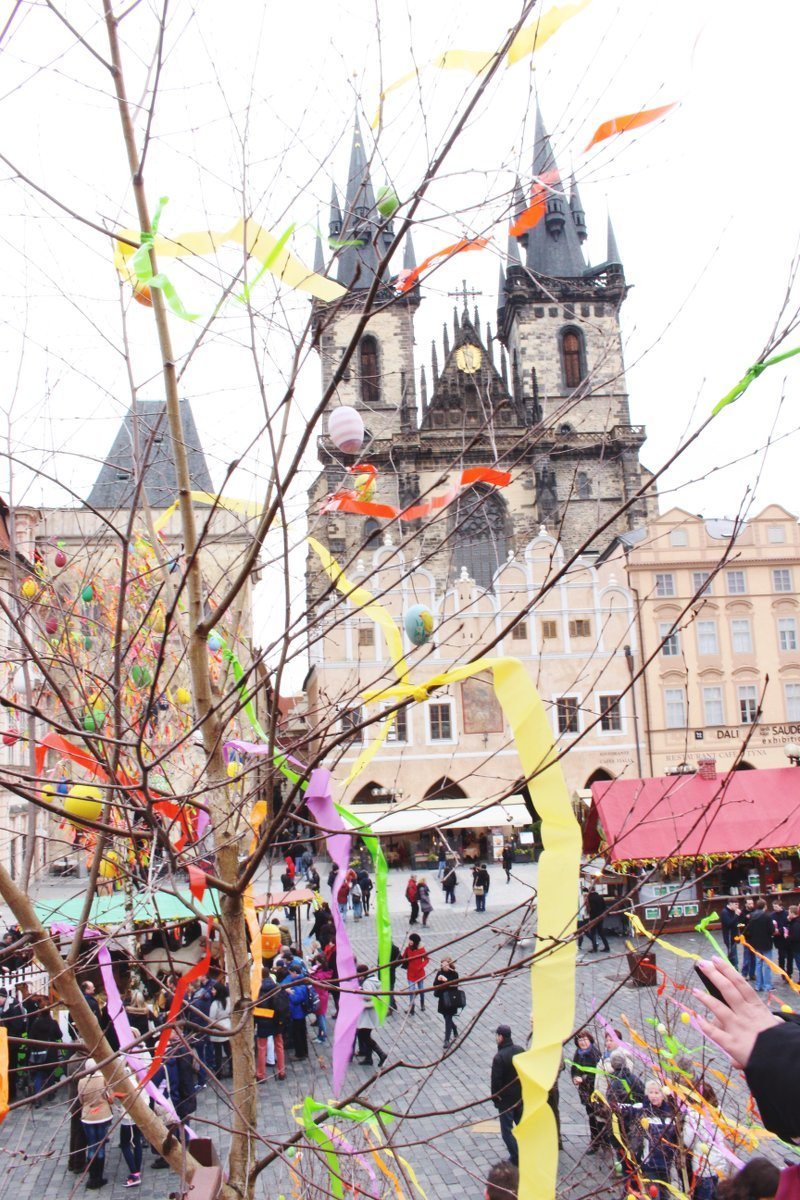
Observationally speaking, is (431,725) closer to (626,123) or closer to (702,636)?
(702,636)

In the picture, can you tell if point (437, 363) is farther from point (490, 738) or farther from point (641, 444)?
point (490, 738)

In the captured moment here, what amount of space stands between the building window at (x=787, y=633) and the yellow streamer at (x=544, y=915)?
3066cm

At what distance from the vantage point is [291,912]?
1744 centimetres

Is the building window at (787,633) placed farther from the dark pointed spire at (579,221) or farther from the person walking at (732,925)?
the dark pointed spire at (579,221)

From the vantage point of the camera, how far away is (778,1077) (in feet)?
5.35

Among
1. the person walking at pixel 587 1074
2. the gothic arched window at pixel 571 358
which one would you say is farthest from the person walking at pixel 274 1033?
the gothic arched window at pixel 571 358

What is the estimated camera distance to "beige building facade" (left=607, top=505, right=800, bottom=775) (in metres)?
30.5

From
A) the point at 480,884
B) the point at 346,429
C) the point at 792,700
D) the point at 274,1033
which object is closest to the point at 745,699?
the point at 792,700

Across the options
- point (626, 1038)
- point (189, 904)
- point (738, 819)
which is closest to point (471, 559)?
point (738, 819)

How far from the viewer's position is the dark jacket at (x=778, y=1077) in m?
1.60

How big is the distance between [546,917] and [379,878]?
0.71 meters

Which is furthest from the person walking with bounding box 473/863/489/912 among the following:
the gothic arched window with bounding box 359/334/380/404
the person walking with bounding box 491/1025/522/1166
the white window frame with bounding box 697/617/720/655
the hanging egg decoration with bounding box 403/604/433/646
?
the gothic arched window with bounding box 359/334/380/404

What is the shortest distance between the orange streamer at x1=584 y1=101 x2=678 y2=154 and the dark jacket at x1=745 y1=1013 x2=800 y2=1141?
215cm

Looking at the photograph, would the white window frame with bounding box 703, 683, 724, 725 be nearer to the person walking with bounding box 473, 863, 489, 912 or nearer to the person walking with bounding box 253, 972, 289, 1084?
the person walking with bounding box 473, 863, 489, 912
